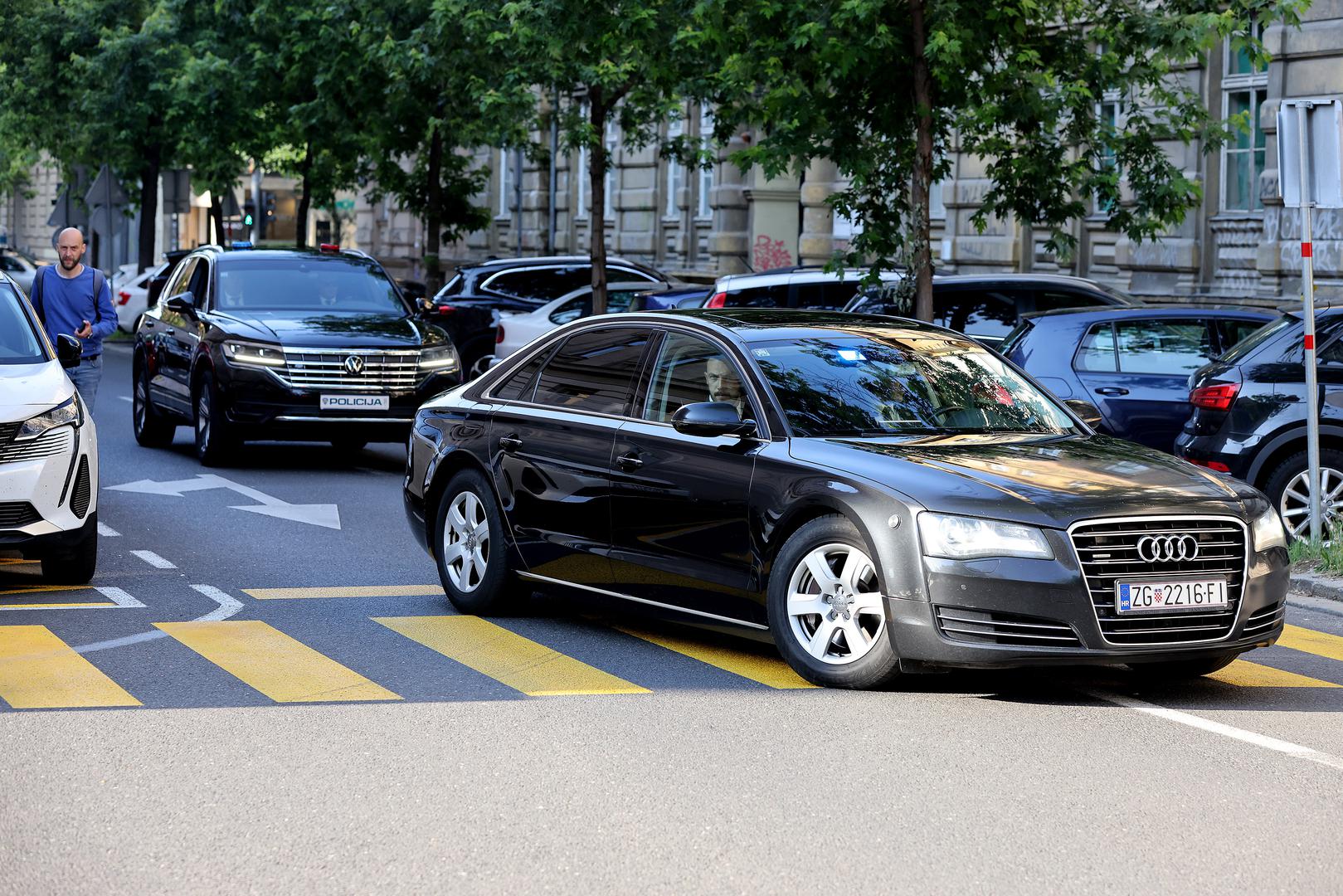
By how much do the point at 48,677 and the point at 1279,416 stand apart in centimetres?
720

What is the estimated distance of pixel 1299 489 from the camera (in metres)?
12.1

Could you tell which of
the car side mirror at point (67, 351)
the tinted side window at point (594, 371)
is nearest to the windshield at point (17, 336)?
the car side mirror at point (67, 351)

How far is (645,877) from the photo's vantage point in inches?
203

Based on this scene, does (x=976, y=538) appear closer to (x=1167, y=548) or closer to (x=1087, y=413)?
(x=1167, y=548)

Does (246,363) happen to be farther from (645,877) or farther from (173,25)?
(173,25)

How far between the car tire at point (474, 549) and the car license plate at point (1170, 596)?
304 cm

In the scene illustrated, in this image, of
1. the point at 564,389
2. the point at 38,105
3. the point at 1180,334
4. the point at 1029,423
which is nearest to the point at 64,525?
the point at 564,389

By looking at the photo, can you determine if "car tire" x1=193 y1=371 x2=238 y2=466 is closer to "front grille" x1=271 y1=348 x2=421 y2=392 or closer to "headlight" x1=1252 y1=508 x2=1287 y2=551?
"front grille" x1=271 y1=348 x2=421 y2=392

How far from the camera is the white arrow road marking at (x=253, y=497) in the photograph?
13.5 meters

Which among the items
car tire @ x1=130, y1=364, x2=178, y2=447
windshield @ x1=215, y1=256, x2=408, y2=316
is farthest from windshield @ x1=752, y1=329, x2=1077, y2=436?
car tire @ x1=130, y1=364, x2=178, y2=447

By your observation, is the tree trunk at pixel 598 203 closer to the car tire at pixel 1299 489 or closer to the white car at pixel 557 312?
the white car at pixel 557 312

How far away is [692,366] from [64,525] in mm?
3335

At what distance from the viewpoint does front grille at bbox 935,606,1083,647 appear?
7160 millimetres

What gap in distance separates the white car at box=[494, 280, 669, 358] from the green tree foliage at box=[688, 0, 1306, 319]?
260 inches
